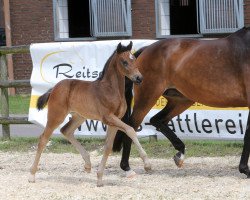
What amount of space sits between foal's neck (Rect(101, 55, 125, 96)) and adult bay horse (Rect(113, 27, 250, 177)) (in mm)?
1091

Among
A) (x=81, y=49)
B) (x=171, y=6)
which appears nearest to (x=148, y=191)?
(x=81, y=49)

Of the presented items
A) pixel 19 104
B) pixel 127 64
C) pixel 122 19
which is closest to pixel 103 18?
pixel 122 19

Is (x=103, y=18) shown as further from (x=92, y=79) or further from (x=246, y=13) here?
(x=92, y=79)

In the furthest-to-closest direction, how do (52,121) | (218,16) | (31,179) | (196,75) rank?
Answer: (218,16), (196,75), (31,179), (52,121)

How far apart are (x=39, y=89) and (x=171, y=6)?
10.1m

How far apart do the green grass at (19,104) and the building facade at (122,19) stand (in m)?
0.60

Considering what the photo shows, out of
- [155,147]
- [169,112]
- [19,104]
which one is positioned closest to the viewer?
[169,112]

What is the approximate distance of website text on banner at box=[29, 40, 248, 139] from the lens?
10.6 m

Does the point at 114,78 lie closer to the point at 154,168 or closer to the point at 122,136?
the point at 122,136

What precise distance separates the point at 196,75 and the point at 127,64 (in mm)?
1436

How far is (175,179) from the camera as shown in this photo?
848 centimetres

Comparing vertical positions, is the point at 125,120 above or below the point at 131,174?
above

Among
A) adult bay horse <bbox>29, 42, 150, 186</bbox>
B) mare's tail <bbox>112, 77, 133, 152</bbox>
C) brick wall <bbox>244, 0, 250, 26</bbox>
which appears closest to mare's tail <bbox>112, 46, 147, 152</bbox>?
mare's tail <bbox>112, 77, 133, 152</bbox>

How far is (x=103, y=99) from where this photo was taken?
7.81 metres
